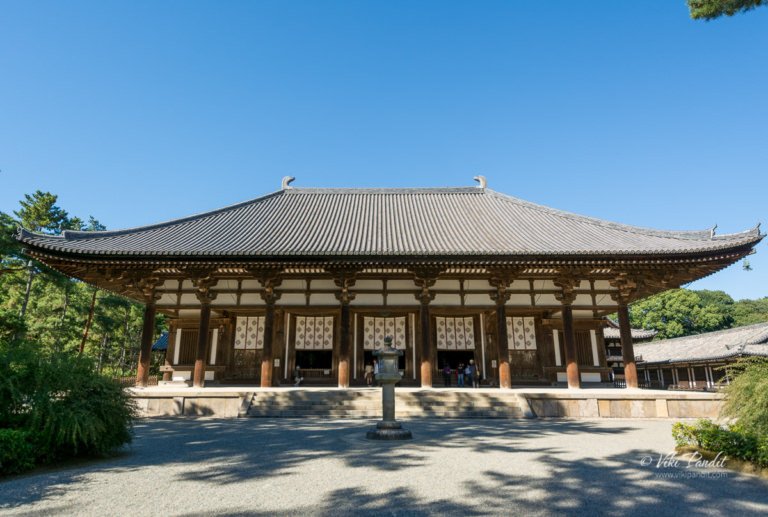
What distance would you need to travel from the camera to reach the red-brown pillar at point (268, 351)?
12672mm

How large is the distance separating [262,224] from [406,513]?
13.7 m

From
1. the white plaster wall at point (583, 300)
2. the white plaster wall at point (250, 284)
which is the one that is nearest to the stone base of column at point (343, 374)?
the white plaster wall at point (250, 284)

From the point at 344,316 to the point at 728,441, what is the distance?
32.1 ft

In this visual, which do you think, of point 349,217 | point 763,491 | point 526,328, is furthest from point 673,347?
point 763,491

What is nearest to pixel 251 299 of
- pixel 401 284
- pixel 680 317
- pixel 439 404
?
pixel 401 284

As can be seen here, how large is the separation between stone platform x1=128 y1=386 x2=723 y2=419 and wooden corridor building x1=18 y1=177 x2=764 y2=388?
0.98 m

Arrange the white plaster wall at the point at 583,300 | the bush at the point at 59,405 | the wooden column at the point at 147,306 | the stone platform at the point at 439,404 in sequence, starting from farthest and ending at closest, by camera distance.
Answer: the white plaster wall at the point at 583,300 < the wooden column at the point at 147,306 < the stone platform at the point at 439,404 < the bush at the point at 59,405

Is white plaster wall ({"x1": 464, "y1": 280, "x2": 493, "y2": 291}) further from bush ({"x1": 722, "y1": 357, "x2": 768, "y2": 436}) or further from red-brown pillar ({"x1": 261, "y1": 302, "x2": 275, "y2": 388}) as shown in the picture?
bush ({"x1": 722, "y1": 357, "x2": 768, "y2": 436})

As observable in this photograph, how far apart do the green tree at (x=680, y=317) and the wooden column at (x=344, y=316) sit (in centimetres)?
5615

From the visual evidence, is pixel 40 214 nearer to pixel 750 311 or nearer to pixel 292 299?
pixel 292 299

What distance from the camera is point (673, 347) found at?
1244 inches

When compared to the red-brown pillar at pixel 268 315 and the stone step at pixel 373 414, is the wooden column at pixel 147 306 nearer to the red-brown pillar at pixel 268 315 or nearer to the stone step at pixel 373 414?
the red-brown pillar at pixel 268 315

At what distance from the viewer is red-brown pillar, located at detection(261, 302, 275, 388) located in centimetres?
1267

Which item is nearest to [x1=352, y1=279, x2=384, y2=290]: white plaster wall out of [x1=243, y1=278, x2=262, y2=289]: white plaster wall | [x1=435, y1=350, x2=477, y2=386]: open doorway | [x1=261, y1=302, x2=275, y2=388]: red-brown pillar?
[x1=261, y1=302, x2=275, y2=388]: red-brown pillar
